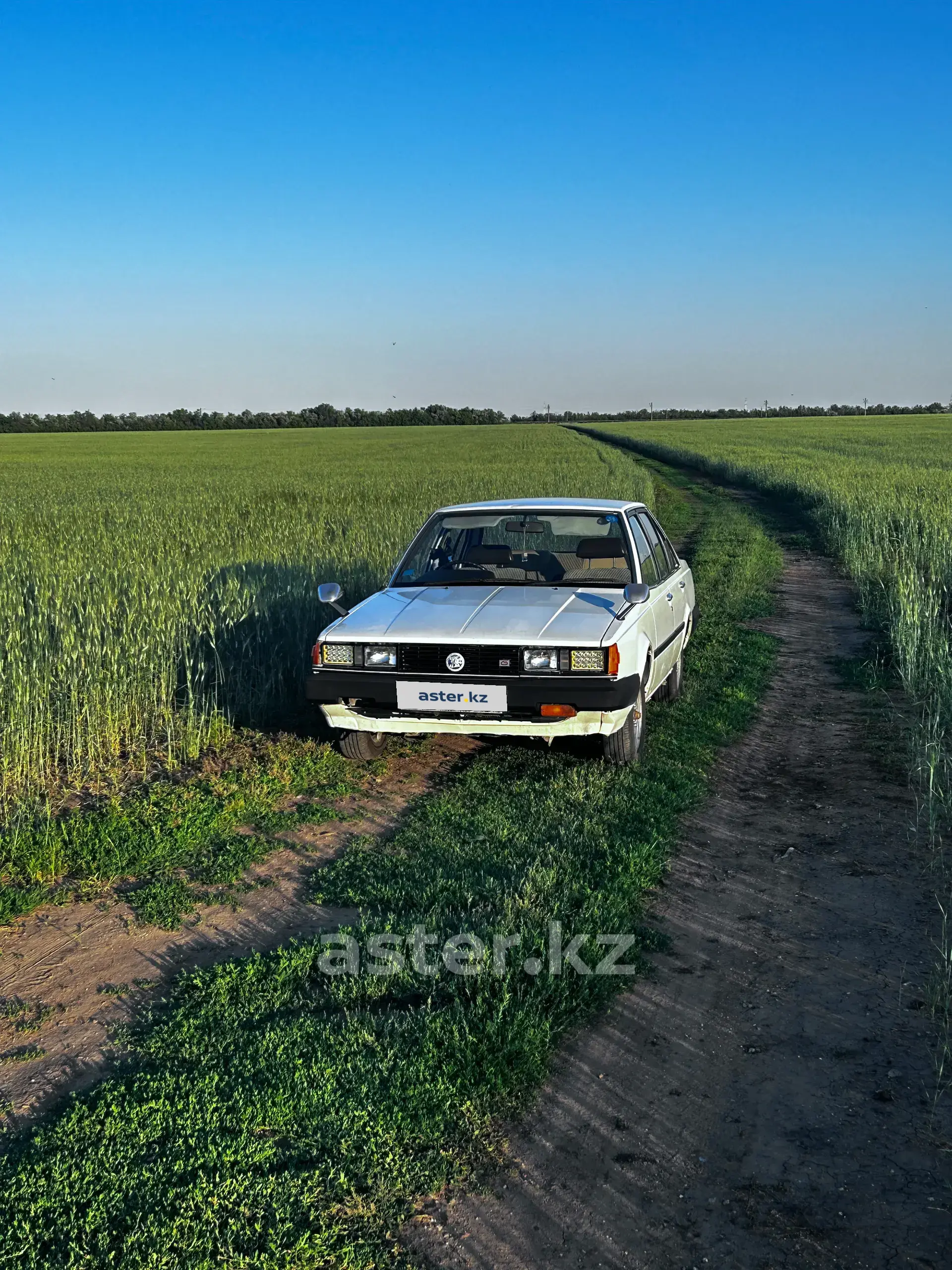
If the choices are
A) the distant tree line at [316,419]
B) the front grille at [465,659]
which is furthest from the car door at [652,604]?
the distant tree line at [316,419]

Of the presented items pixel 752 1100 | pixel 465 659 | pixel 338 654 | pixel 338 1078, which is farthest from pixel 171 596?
pixel 752 1100

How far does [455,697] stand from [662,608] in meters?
2.00

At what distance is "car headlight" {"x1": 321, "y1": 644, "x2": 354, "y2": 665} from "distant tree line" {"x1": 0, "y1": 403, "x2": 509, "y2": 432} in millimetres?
113746

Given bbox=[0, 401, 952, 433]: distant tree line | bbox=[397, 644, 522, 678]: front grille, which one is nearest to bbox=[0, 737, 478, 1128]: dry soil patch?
bbox=[397, 644, 522, 678]: front grille

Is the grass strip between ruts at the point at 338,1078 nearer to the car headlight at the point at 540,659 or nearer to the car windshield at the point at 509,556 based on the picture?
the car headlight at the point at 540,659

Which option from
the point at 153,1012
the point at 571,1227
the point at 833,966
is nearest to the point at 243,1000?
the point at 153,1012

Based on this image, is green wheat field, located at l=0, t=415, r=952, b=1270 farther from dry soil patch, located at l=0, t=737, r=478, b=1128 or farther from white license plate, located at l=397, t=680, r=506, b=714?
white license plate, located at l=397, t=680, r=506, b=714

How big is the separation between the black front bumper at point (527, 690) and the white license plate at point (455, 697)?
0.02m

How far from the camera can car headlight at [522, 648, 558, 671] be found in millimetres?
5328

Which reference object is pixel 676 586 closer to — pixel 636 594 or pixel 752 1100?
pixel 636 594

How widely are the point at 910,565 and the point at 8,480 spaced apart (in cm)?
3103

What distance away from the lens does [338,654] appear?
5.60 meters

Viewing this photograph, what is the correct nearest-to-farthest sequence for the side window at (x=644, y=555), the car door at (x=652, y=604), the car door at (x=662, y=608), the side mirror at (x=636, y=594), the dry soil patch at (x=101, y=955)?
1. the dry soil patch at (x=101, y=955)
2. the side mirror at (x=636, y=594)
3. the car door at (x=652, y=604)
4. the car door at (x=662, y=608)
5. the side window at (x=644, y=555)

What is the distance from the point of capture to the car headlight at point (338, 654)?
5574mm
